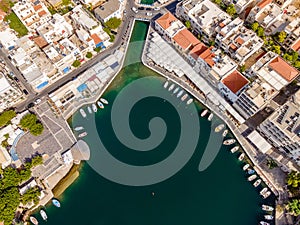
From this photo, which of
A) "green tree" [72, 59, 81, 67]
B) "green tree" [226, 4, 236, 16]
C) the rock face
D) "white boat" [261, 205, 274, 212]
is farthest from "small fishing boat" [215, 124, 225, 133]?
"green tree" [72, 59, 81, 67]

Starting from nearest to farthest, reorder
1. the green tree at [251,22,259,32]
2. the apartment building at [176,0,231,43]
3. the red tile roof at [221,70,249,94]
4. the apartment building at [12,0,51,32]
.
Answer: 1. the red tile roof at [221,70,249,94]
2. the apartment building at [176,0,231,43]
3. the green tree at [251,22,259,32]
4. the apartment building at [12,0,51,32]

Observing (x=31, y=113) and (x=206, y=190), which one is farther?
(x=31, y=113)

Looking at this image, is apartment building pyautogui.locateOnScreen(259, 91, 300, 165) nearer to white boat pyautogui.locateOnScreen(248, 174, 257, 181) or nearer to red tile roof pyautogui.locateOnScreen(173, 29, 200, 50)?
white boat pyautogui.locateOnScreen(248, 174, 257, 181)

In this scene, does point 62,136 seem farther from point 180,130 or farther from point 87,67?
point 180,130

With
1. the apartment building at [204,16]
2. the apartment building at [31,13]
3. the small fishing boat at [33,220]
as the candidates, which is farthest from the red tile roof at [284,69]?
the small fishing boat at [33,220]

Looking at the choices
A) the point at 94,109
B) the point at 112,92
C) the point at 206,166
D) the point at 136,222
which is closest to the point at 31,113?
the point at 94,109

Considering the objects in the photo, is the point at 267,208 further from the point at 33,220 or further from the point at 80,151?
the point at 33,220
